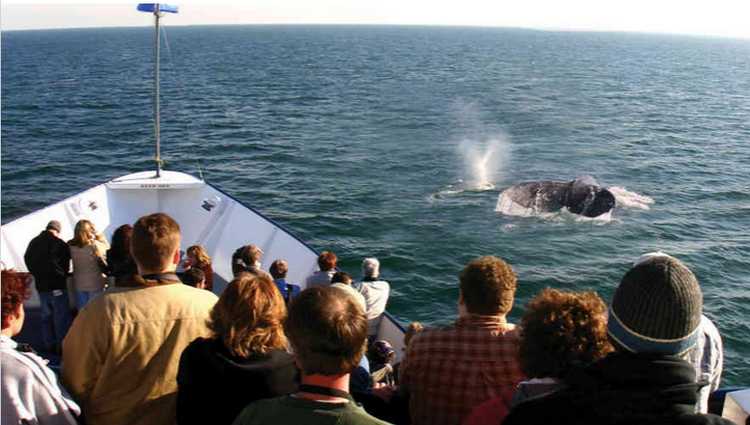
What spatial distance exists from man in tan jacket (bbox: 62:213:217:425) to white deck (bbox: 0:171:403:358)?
6994 mm

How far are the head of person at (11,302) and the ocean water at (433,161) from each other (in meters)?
13.5

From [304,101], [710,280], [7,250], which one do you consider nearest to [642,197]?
[710,280]

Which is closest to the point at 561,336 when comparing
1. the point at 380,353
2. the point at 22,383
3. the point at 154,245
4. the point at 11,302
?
the point at 154,245

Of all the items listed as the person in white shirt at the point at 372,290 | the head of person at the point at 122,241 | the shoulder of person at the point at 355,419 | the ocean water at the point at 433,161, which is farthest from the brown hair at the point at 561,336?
the ocean water at the point at 433,161

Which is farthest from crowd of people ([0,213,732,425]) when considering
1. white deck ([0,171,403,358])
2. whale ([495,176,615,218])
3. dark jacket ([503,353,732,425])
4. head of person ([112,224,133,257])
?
whale ([495,176,615,218])

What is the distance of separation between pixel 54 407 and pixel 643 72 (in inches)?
4575

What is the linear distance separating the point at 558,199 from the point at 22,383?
24328mm

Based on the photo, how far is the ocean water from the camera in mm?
21375

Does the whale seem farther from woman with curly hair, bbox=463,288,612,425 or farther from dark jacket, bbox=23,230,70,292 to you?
woman with curly hair, bbox=463,288,612,425

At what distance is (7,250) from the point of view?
1102cm

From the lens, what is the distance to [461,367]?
4383 mm

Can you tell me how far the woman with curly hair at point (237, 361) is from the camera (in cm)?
381

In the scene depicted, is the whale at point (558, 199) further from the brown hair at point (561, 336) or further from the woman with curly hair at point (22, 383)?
the woman with curly hair at point (22, 383)

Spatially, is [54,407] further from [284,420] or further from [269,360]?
[284,420]
